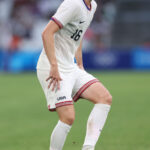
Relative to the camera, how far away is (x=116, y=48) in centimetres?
2006

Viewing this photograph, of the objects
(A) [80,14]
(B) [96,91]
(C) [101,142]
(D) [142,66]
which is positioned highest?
(A) [80,14]

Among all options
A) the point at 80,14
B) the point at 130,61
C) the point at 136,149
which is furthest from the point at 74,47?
the point at 130,61

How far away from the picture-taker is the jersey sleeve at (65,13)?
16.1 feet

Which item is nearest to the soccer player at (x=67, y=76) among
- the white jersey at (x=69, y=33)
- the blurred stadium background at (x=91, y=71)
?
the white jersey at (x=69, y=33)

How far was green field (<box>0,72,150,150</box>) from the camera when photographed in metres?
6.55

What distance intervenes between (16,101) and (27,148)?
5.89 m

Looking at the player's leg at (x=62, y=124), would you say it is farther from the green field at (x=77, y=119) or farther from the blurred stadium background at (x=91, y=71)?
the blurred stadium background at (x=91, y=71)

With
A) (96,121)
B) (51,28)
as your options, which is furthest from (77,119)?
(51,28)

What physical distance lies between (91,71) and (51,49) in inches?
576

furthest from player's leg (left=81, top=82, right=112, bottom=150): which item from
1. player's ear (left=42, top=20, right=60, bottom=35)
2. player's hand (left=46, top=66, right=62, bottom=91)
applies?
player's ear (left=42, top=20, right=60, bottom=35)

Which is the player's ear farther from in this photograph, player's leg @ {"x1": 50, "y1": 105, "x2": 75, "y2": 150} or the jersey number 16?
player's leg @ {"x1": 50, "y1": 105, "x2": 75, "y2": 150}

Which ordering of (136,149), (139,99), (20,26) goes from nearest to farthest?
(136,149)
(139,99)
(20,26)

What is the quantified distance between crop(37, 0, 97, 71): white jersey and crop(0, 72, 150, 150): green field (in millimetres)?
1037

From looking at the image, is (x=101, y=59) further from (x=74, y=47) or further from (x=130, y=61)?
(x=74, y=47)
